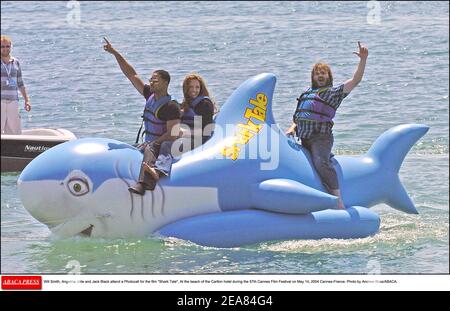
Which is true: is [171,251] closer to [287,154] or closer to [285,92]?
[287,154]

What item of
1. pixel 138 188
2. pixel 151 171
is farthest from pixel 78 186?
pixel 151 171

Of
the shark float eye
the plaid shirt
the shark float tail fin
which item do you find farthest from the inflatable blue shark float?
the shark float tail fin

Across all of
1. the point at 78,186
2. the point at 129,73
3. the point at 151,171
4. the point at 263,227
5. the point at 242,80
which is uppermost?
the point at 129,73

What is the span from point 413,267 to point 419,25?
539 inches

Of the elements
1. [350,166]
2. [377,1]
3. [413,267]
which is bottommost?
[413,267]

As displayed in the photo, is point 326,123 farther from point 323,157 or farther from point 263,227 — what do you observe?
point 263,227

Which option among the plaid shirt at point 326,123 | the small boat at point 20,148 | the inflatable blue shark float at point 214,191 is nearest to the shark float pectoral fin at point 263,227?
→ the inflatable blue shark float at point 214,191

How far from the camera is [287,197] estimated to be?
840cm

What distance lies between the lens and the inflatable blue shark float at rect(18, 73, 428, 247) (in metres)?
8.16

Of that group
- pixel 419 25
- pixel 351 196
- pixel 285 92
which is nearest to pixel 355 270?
pixel 351 196

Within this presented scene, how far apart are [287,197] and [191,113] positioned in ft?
3.22

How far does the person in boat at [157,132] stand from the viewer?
8188 mm

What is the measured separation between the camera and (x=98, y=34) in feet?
66.0

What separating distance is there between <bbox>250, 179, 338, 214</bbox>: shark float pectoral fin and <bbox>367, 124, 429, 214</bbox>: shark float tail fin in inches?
35.1
